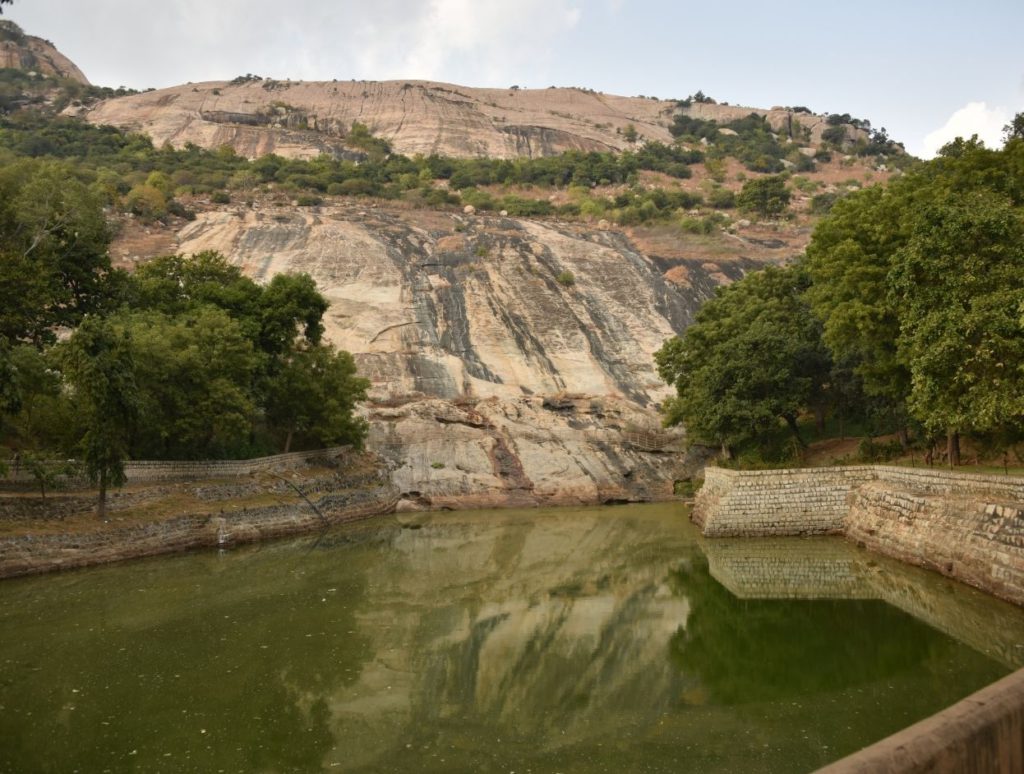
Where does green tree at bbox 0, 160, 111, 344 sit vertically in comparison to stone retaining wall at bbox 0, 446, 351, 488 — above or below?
above

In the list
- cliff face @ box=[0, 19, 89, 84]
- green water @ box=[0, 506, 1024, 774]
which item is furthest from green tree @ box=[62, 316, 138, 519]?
cliff face @ box=[0, 19, 89, 84]

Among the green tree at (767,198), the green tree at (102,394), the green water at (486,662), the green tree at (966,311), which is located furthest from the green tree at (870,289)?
the green tree at (767,198)

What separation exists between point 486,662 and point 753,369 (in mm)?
21596

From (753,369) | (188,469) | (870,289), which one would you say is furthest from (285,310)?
(870,289)

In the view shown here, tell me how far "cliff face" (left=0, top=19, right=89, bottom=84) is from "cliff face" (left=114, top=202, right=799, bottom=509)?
3362 inches

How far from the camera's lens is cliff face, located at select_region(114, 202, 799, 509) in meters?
39.0

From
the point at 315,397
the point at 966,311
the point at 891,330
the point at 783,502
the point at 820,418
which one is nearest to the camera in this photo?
the point at 966,311

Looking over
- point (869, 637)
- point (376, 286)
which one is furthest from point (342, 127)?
point (869, 637)

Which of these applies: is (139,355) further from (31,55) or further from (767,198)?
(31,55)

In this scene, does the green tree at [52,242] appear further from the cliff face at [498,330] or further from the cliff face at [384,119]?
the cliff face at [384,119]

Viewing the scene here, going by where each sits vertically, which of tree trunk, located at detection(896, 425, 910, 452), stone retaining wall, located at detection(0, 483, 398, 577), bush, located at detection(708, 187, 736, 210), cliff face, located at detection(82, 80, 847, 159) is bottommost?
stone retaining wall, located at detection(0, 483, 398, 577)

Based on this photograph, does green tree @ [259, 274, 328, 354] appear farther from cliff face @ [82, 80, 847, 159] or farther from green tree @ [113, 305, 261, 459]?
cliff face @ [82, 80, 847, 159]

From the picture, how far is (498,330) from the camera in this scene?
5072 cm

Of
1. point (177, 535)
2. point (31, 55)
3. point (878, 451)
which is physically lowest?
point (177, 535)
